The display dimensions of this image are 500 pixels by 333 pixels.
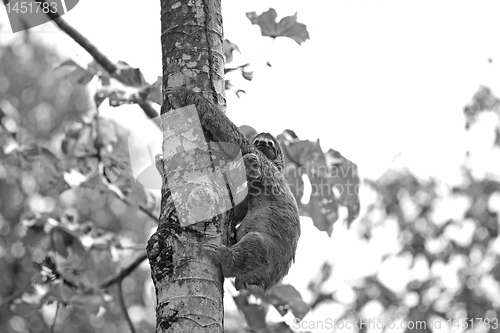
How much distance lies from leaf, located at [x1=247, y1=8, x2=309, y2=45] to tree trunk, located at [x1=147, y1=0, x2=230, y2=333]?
5.15 feet

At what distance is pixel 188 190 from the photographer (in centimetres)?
325

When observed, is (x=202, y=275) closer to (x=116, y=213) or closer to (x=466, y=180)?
(x=466, y=180)

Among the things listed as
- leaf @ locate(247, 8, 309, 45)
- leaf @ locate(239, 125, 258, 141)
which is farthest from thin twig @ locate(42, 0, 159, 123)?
leaf @ locate(247, 8, 309, 45)

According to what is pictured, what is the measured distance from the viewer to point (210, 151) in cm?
353

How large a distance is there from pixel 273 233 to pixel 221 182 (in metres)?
1.25

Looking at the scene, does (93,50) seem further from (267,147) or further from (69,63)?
(267,147)

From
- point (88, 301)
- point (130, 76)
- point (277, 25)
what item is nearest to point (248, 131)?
point (277, 25)

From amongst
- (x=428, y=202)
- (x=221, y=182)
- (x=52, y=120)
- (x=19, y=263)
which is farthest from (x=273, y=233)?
(x=52, y=120)

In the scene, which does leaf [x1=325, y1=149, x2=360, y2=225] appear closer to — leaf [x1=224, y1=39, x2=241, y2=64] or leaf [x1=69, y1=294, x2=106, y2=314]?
leaf [x1=224, y1=39, x2=241, y2=64]

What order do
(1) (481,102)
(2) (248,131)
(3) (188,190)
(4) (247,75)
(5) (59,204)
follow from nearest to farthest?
(3) (188,190)
(4) (247,75)
(2) (248,131)
(1) (481,102)
(5) (59,204)

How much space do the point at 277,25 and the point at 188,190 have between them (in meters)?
2.68

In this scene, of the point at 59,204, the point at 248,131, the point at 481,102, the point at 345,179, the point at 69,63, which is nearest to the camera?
the point at 248,131

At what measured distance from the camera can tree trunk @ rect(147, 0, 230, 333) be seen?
3.01m

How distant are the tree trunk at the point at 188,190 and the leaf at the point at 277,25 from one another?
1.57m
